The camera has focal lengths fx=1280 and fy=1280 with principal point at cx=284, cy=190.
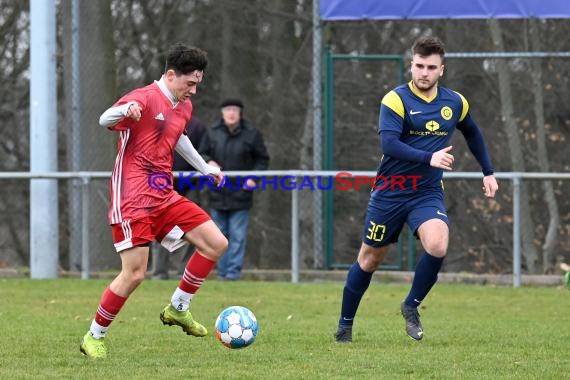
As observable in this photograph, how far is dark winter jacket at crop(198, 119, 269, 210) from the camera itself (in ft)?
43.9

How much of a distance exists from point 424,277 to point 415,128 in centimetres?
92

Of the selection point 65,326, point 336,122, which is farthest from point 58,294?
point 336,122

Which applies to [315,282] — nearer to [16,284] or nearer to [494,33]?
[16,284]

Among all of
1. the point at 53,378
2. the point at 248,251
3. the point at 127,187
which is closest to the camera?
the point at 53,378

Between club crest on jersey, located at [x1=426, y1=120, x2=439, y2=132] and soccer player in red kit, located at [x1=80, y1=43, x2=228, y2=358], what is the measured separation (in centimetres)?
140

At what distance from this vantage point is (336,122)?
1405cm

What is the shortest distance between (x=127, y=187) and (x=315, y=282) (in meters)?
6.37

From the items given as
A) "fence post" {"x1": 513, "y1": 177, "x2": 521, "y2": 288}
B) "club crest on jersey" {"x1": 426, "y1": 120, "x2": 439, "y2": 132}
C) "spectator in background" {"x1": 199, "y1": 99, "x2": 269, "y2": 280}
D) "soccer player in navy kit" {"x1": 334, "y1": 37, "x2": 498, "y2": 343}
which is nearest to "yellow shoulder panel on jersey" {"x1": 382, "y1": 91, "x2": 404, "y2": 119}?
"soccer player in navy kit" {"x1": 334, "y1": 37, "x2": 498, "y2": 343}

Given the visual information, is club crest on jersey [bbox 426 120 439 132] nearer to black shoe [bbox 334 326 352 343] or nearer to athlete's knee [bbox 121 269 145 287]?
black shoe [bbox 334 326 352 343]

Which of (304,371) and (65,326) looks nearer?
(304,371)

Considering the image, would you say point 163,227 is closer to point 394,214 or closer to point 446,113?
point 394,214

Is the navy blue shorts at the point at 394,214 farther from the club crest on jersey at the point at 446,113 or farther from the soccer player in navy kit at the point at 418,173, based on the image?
the club crest on jersey at the point at 446,113

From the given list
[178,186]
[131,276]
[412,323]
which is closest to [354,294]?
[412,323]

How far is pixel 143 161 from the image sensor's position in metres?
7.36
